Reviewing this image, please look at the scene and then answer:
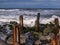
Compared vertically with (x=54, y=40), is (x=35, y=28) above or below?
below

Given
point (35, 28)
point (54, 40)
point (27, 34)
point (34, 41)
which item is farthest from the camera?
point (35, 28)

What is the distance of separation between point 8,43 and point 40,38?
6.26 feet

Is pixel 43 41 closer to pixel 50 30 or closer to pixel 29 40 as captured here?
pixel 29 40

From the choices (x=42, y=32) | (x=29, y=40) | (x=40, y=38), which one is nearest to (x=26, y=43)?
(x=29, y=40)

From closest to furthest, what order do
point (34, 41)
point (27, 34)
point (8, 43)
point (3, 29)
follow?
point (8, 43), point (34, 41), point (27, 34), point (3, 29)

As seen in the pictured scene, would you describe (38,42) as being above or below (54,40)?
below

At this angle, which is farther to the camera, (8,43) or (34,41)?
(34,41)

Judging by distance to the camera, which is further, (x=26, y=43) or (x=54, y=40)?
(x=26, y=43)

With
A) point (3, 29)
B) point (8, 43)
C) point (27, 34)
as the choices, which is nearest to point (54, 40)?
point (8, 43)

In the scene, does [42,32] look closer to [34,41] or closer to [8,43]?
[34,41]

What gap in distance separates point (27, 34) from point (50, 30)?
4.05 feet

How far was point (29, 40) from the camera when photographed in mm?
10578

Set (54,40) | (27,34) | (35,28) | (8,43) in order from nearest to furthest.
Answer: (54,40)
(8,43)
(27,34)
(35,28)

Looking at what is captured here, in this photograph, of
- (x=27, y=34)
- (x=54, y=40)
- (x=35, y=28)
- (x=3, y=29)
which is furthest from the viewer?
(x=3, y=29)
